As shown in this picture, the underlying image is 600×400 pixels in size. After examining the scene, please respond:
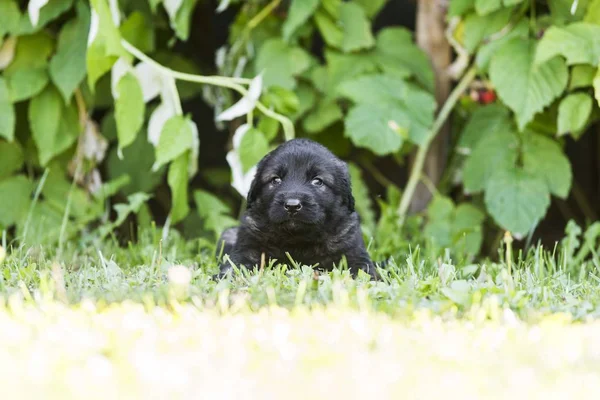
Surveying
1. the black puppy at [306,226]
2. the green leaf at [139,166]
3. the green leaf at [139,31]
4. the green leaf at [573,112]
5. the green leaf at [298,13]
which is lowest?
the green leaf at [139,166]

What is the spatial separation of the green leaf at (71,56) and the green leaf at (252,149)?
88 centimetres

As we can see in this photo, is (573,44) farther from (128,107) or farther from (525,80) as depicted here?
(128,107)

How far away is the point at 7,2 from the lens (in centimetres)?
434

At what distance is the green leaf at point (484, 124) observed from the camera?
443cm

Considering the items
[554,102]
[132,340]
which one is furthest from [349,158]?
[132,340]

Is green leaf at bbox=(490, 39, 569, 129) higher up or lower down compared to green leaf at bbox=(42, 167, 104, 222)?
higher up

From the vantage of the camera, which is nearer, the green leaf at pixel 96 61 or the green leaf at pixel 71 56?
the green leaf at pixel 96 61

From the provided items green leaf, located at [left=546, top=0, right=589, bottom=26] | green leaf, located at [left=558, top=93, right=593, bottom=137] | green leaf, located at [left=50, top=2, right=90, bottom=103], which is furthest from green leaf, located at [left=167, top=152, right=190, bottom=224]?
green leaf, located at [left=546, top=0, right=589, bottom=26]

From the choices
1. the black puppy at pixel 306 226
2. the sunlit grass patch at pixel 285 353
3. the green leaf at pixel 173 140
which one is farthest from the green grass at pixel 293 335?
the green leaf at pixel 173 140

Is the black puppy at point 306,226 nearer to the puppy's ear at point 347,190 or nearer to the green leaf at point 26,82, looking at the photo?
the puppy's ear at point 347,190

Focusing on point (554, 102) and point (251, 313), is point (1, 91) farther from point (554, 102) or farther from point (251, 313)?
point (554, 102)

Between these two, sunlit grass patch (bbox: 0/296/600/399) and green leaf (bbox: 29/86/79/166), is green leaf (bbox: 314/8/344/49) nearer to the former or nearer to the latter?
green leaf (bbox: 29/86/79/166)

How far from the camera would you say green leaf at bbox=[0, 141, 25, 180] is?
4668mm

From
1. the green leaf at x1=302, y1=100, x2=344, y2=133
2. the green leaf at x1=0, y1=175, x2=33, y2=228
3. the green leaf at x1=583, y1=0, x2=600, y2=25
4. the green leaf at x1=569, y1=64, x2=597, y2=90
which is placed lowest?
the green leaf at x1=0, y1=175, x2=33, y2=228
